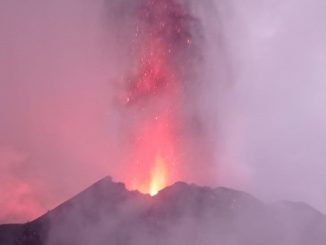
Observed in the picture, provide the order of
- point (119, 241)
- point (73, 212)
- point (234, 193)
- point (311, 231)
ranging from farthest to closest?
point (234, 193), point (311, 231), point (73, 212), point (119, 241)

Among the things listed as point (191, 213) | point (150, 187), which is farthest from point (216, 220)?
point (150, 187)

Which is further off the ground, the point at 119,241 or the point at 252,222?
the point at 252,222

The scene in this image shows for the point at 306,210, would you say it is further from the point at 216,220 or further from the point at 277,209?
the point at 216,220

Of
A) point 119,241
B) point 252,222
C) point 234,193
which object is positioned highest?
point 234,193

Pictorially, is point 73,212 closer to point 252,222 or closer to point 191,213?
point 191,213

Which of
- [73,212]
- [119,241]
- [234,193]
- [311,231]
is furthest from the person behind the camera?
[234,193]

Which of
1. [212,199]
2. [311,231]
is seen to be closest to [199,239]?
[212,199]

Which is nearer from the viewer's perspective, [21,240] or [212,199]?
[21,240]
